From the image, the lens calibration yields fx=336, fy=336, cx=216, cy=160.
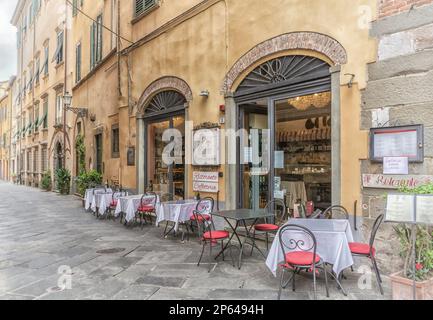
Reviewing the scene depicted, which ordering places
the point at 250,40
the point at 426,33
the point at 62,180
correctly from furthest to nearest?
the point at 62,180, the point at 250,40, the point at 426,33

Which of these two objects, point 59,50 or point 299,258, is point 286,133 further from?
point 59,50

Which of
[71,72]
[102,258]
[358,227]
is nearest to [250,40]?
[358,227]

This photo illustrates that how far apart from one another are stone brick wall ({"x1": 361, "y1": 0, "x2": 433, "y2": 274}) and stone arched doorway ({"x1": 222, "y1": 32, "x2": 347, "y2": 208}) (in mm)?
471

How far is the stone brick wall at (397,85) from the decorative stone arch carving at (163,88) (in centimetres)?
412

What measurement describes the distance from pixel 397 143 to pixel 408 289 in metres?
1.80

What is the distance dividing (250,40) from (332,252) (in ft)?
13.3

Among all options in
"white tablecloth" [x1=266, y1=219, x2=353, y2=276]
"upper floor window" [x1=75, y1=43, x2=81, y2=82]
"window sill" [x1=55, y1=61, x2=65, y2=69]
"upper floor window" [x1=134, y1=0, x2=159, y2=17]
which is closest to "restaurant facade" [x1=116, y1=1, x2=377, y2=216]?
"upper floor window" [x1=134, y1=0, x2=159, y2=17]

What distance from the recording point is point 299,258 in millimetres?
3379

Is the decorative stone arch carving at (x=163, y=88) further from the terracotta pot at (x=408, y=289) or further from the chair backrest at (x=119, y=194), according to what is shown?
the terracotta pot at (x=408, y=289)

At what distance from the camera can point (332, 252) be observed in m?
3.58

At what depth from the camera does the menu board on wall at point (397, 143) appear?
13.1 ft

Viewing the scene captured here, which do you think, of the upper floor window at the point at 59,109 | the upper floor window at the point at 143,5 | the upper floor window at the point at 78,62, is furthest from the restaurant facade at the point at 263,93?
the upper floor window at the point at 59,109

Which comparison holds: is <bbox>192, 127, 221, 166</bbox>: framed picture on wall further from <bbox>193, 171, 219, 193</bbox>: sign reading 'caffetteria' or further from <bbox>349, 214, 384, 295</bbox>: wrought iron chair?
<bbox>349, 214, 384, 295</bbox>: wrought iron chair
